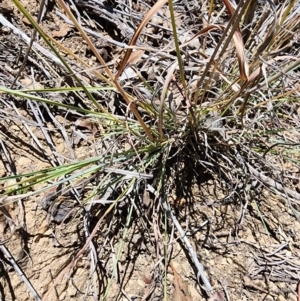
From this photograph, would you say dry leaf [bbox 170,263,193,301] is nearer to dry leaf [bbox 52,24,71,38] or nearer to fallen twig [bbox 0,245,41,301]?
A: fallen twig [bbox 0,245,41,301]

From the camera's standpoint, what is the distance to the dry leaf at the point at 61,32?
129 centimetres

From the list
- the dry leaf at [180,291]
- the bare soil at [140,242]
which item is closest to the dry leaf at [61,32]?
the bare soil at [140,242]

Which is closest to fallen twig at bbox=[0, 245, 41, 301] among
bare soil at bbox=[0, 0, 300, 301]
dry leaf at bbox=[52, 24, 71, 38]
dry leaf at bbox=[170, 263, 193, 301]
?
bare soil at bbox=[0, 0, 300, 301]

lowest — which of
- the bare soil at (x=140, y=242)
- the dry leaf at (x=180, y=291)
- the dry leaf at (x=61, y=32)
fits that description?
the dry leaf at (x=180, y=291)

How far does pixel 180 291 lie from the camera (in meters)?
1.09

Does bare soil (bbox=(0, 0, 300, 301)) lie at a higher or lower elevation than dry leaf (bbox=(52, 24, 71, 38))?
lower

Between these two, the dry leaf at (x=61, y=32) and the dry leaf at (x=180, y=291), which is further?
the dry leaf at (x=61, y=32)

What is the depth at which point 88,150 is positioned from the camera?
117cm

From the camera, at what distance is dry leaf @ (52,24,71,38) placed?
4.23 ft

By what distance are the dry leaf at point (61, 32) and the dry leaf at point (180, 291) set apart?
0.74 meters

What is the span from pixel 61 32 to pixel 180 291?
2.61 ft

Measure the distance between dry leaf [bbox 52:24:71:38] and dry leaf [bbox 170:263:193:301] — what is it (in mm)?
743

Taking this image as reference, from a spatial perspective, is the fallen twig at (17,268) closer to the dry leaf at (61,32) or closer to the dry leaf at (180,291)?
the dry leaf at (180,291)

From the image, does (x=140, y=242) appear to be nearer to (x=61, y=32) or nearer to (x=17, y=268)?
(x=17, y=268)
